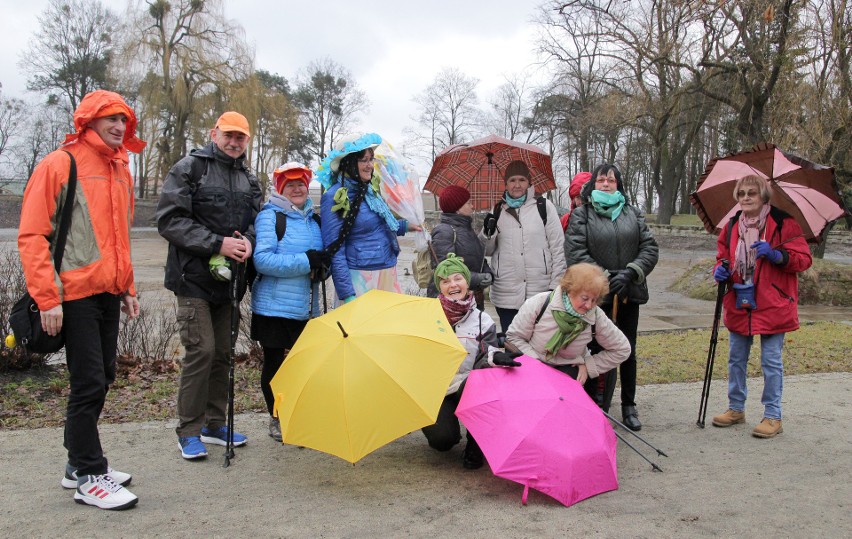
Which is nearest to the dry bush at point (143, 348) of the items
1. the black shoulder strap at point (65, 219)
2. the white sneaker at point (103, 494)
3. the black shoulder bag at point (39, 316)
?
the white sneaker at point (103, 494)

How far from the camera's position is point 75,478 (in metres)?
3.49

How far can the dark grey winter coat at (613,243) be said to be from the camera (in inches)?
185

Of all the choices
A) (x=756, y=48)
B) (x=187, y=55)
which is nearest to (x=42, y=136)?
(x=187, y=55)

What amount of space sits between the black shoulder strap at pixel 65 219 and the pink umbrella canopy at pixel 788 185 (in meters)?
4.29

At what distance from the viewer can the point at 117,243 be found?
11.2 feet

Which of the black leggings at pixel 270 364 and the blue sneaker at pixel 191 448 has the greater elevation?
the black leggings at pixel 270 364

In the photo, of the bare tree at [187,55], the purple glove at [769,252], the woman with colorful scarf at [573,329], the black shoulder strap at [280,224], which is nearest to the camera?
the woman with colorful scarf at [573,329]

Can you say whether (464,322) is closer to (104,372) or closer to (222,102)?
(104,372)

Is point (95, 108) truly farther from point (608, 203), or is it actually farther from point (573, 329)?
point (608, 203)

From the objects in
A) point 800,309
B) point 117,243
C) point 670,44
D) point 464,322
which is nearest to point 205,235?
point 117,243

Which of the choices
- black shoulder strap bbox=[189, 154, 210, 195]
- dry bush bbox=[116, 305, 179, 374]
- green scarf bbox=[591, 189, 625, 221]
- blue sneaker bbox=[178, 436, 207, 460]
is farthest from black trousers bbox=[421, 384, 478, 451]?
dry bush bbox=[116, 305, 179, 374]

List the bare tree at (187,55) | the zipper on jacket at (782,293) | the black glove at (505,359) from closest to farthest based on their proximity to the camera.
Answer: the black glove at (505,359), the zipper on jacket at (782,293), the bare tree at (187,55)

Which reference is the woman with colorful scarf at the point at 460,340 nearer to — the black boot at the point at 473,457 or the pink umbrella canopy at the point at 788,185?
the black boot at the point at 473,457

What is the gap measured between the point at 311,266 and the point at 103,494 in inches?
66.1
